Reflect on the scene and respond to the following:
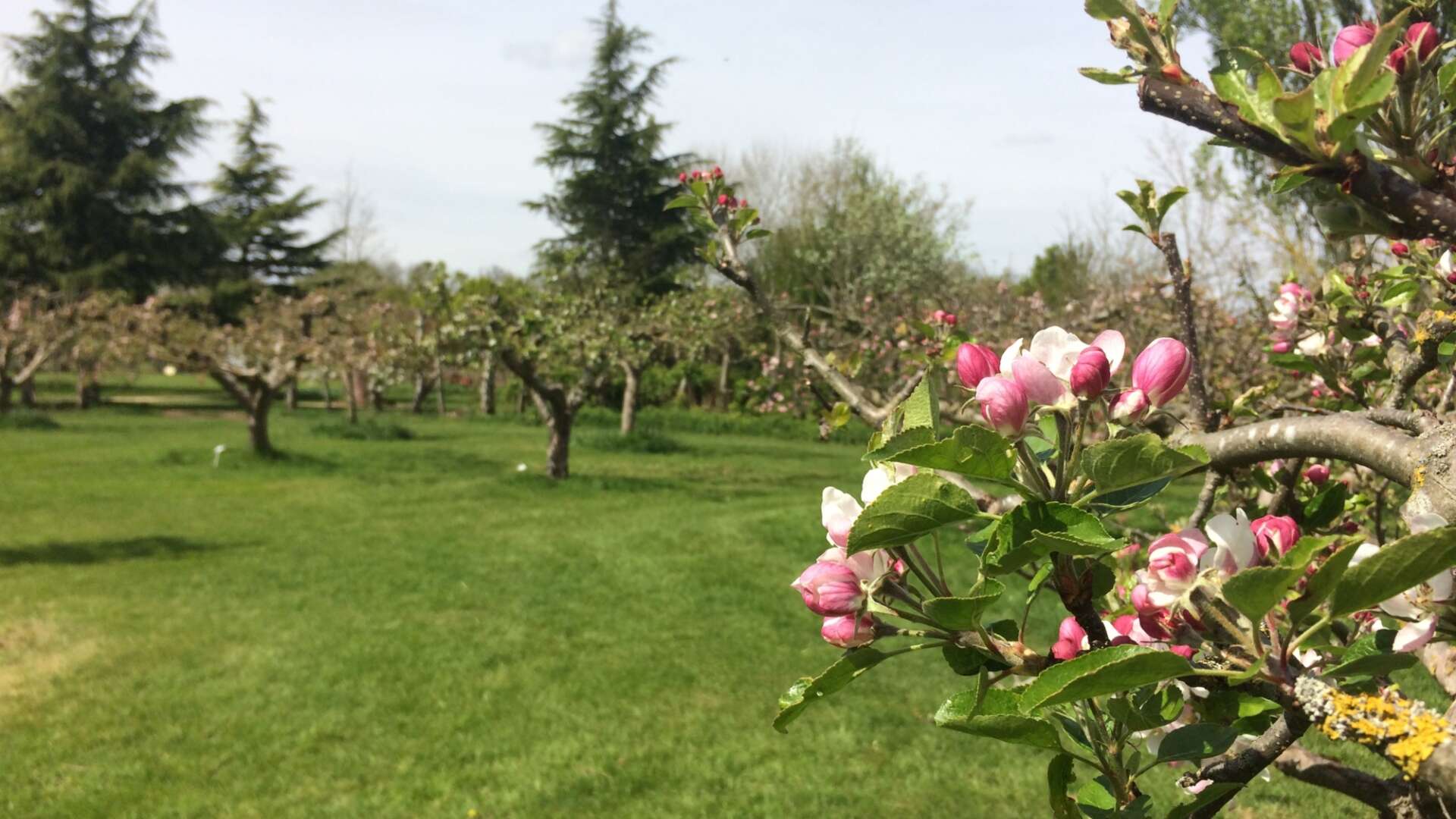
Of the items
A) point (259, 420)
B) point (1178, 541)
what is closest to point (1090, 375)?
point (1178, 541)

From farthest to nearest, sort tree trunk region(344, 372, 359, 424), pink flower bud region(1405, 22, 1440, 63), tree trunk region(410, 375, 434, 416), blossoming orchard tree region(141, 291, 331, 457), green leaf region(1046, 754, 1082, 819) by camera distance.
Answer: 1. tree trunk region(410, 375, 434, 416)
2. tree trunk region(344, 372, 359, 424)
3. blossoming orchard tree region(141, 291, 331, 457)
4. green leaf region(1046, 754, 1082, 819)
5. pink flower bud region(1405, 22, 1440, 63)

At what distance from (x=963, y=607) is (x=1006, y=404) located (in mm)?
168

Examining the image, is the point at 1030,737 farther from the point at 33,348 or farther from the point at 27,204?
the point at 27,204

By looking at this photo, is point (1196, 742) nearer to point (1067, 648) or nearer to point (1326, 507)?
point (1067, 648)

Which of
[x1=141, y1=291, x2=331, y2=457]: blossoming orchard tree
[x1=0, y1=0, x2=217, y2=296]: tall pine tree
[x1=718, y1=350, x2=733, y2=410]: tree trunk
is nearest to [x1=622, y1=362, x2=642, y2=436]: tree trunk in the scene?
[x1=718, y1=350, x2=733, y2=410]: tree trunk

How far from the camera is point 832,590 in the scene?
2.63 ft

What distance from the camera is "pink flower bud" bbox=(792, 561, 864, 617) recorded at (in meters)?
0.80

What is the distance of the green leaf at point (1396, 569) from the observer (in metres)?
0.57

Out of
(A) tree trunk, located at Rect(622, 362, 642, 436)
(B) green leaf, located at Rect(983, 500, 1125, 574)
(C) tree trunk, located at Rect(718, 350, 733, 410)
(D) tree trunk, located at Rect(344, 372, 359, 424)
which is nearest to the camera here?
(B) green leaf, located at Rect(983, 500, 1125, 574)

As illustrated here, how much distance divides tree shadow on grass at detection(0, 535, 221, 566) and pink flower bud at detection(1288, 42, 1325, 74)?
28.0ft

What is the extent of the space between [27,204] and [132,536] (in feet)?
78.0

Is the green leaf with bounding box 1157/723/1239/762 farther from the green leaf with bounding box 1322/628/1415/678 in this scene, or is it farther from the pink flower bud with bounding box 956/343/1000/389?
the pink flower bud with bounding box 956/343/1000/389

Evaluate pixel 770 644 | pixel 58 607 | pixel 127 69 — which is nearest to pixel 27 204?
pixel 127 69

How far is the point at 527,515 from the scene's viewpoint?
31.6 ft
